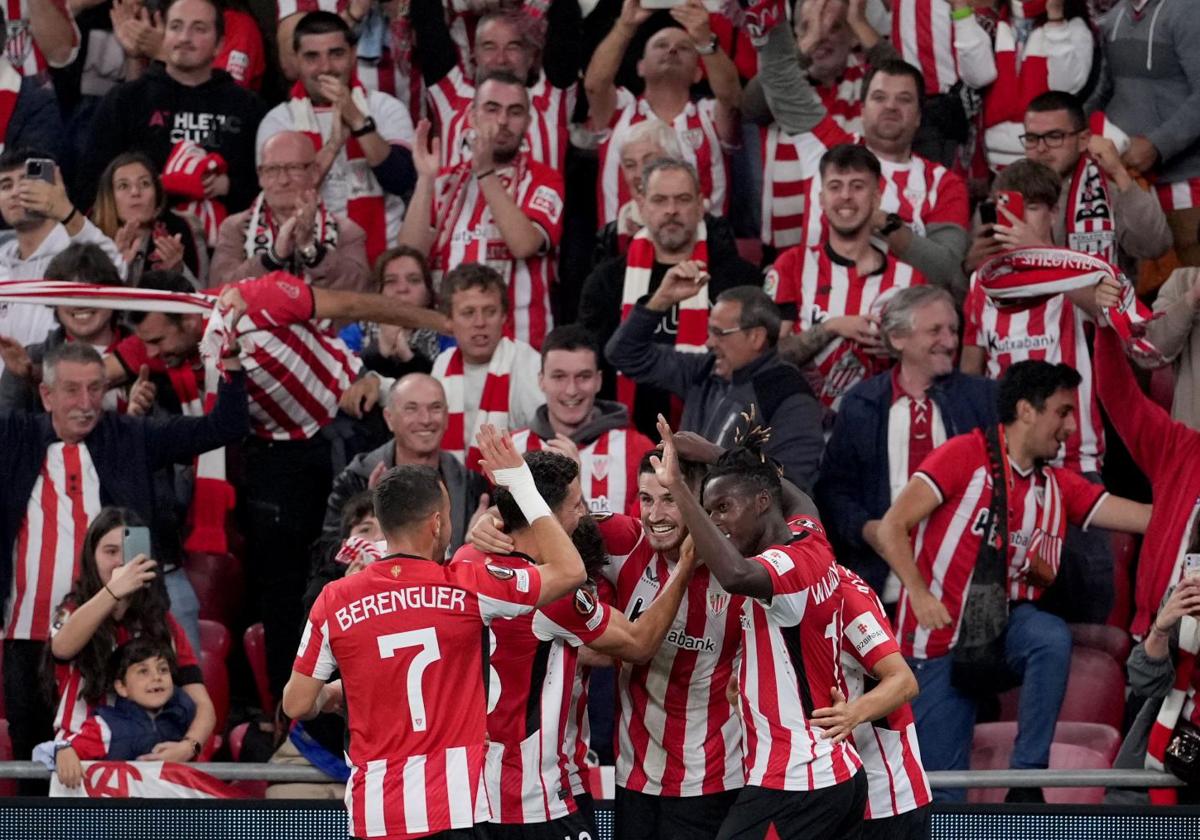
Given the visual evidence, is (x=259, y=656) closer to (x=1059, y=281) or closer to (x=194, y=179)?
(x=194, y=179)

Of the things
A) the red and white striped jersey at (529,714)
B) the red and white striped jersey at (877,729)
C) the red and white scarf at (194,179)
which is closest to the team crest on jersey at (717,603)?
the red and white striped jersey at (877,729)

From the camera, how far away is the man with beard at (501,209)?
949 centimetres

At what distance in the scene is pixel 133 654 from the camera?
24.7 feet

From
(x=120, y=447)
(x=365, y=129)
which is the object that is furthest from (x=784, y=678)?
(x=365, y=129)

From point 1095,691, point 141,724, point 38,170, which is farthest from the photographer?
point 38,170

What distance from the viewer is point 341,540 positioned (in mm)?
7730

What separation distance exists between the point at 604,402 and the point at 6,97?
13.2ft

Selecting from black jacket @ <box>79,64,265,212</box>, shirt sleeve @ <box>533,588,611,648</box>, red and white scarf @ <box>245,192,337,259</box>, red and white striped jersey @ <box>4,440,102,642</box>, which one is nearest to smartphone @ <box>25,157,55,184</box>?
black jacket @ <box>79,64,265,212</box>

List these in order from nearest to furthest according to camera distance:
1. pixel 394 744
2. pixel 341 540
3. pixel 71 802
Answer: pixel 394 744 → pixel 71 802 → pixel 341 540

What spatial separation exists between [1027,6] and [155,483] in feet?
16.1

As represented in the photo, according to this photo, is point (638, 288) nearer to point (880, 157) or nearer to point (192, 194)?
point (880, 157)

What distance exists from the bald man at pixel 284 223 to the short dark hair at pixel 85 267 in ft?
2.34

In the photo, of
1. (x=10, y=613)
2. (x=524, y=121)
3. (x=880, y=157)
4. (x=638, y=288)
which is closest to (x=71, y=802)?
(x=10, y=613)

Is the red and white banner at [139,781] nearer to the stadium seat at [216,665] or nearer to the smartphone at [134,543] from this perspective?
the smartphone at [134,543]
